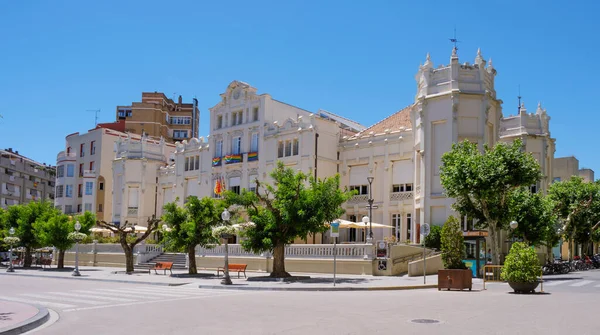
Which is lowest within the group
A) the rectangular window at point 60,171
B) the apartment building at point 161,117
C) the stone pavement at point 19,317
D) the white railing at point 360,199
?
the stone pavement at point 19,317

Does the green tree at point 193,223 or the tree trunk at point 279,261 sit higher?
the green tree at point 193,223

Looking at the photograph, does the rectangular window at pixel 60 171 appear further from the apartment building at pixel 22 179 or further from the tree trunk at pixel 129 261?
the tree trunk at pixel 129 261

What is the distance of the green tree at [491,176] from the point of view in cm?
3062

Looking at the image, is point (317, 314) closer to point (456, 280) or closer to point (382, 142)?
point (456, 280)

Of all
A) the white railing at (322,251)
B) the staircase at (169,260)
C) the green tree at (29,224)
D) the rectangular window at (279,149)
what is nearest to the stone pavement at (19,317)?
the white railing at (322,251)

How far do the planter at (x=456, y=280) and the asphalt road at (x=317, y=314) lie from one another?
123 inches

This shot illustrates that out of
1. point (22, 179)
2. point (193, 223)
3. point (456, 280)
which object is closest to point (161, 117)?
point (22, 179)

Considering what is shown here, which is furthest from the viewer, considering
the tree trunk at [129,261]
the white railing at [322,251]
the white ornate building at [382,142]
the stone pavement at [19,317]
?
the white ornate building at [382,142]

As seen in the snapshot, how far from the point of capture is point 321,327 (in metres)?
12.3

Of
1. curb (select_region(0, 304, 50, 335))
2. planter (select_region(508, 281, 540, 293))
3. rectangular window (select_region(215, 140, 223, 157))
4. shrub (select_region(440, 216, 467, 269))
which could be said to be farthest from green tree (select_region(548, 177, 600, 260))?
curb (select_region(0, 304, 50, 335))

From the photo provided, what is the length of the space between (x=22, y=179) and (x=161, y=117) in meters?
29.7

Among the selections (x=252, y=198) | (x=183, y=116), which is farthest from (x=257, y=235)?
(x=183, y=116)

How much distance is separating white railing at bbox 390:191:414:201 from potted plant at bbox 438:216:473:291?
52.7 feet

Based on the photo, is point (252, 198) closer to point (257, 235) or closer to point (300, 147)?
point (257, 235)
